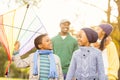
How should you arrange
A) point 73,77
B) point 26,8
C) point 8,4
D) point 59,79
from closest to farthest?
A: 1. point 73,77
2. point 59,79
3. point 26,8
4. point 8,4

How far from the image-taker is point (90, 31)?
6.49 metres

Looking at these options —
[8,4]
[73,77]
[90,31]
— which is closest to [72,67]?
[73,77]

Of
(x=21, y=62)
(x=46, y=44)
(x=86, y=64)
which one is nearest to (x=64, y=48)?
(x=46, y=44)

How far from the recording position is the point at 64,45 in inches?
309

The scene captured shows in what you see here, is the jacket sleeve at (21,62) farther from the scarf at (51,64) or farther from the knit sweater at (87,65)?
the knit sweater at (87,65)

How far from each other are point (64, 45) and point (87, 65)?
157 centimetres

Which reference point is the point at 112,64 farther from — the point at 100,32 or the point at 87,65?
the point at 87,65

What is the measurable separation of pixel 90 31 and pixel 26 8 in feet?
9.99

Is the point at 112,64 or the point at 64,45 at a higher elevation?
the point at 64,45

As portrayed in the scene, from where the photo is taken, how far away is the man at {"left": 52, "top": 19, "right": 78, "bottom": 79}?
25.5ft

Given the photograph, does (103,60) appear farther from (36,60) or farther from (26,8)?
(26,8)

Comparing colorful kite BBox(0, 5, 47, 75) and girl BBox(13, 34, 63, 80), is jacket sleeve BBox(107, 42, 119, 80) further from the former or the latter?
colorful kite BBox(0, 5, 47, 75)

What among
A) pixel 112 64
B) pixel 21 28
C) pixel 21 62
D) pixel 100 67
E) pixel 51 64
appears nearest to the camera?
pixel 100 67

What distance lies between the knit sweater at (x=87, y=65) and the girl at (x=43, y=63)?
16.9 inches
